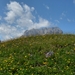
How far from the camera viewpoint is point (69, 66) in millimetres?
18766

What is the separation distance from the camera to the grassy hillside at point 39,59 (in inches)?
706

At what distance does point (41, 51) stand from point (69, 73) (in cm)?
494

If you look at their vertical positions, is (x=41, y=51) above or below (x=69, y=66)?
above

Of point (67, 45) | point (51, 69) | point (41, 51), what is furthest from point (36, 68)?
point (67, 45)

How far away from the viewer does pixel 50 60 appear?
65.0 ft

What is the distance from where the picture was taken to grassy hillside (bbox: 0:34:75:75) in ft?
58.8

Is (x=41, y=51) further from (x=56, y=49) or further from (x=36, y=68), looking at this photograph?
(x=36, y=68)

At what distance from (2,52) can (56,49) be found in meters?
5.02

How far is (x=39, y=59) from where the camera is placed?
66.0 ft

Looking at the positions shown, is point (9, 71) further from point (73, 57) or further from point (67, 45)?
point (67, 45)

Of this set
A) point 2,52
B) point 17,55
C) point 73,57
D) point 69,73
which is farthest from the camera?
point 2,52

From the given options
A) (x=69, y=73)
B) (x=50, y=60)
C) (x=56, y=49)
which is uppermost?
(x=56, y=49)

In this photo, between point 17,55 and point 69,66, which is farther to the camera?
point 17,55

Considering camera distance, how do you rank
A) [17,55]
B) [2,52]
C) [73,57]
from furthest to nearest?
[2,52] → [17,55] → [73,57]
